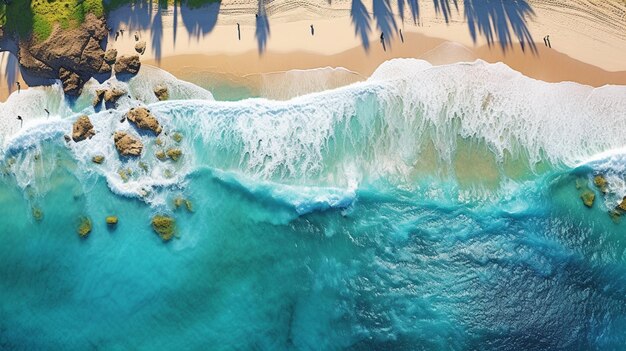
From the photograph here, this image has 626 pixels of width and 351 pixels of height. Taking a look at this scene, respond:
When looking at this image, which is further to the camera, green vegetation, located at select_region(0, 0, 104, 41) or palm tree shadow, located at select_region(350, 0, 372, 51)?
palm tree shadow, located at select_region(350, 0, 372, 51)

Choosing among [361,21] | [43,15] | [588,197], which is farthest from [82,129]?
[588,197]

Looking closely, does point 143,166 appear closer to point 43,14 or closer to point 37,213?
point 37,213

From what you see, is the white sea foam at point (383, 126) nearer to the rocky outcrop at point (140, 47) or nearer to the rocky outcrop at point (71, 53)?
the rocky outcrop at point (140, 47)

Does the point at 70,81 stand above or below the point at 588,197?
above

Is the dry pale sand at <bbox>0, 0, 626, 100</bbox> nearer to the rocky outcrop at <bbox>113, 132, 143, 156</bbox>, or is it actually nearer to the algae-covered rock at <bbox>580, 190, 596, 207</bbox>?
the rocky outcrop at <bbox>113, 132, 143, 156</bbox>

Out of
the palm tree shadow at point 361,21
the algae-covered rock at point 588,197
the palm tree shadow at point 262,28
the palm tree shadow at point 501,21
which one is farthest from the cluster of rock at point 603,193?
the palm tree shadow at point 262,28

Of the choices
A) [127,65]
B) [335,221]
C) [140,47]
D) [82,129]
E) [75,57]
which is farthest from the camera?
[140,47]

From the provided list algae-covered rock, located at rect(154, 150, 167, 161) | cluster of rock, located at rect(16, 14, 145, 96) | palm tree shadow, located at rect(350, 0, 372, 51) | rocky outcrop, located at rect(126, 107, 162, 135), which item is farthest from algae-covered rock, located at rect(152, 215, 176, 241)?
palm tree shadow, located at rect(350, 0, 372, 51)

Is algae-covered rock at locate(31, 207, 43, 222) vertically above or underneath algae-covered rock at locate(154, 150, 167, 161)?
underneath
